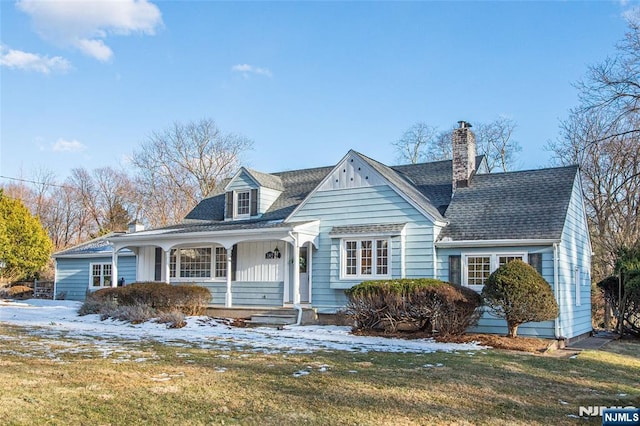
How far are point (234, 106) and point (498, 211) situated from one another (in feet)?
37.2

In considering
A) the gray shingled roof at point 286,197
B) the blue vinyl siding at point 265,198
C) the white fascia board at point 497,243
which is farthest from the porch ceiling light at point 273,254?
the white fascia board at point 497,243

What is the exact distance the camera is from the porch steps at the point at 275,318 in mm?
16891

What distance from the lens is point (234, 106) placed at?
900 inches

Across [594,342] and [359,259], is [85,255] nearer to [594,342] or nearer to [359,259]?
[359,259]

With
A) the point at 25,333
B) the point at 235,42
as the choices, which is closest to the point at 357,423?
the point at 25,333

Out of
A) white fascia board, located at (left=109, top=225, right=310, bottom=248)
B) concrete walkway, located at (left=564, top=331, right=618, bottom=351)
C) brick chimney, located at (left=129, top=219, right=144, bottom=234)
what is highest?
brick chimney, located at (left=129, top=219, right=144, bottom=234)

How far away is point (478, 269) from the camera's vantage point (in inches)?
623

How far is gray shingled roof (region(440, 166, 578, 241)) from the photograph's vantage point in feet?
50.5

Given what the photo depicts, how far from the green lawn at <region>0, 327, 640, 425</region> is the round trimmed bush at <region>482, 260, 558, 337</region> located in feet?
6.01

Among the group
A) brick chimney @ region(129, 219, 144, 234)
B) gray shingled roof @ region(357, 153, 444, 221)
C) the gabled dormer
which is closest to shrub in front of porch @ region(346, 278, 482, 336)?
gray shingled roof @ region(357, 153, 444, 221)

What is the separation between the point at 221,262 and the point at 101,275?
8144 mm

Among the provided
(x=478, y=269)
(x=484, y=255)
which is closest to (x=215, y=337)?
(x=478, y=269)

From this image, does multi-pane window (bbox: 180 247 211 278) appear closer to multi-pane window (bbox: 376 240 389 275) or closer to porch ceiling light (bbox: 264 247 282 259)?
porch ceiling light (bbox: 264 247 282 259)

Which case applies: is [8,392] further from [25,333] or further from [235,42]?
[235,42]
